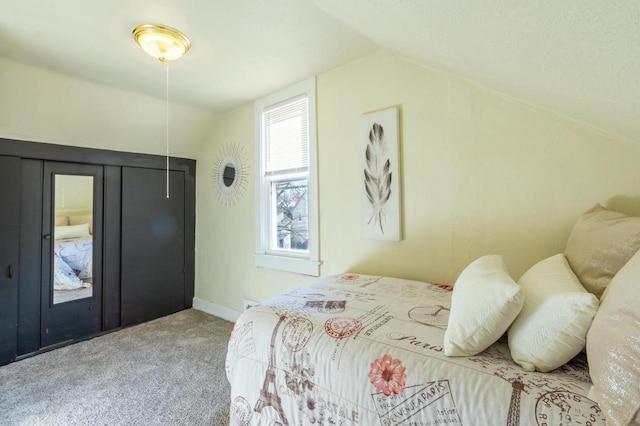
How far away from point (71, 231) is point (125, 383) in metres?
1.66

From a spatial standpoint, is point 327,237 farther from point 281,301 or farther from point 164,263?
point 164,263

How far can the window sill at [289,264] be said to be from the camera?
2607mm

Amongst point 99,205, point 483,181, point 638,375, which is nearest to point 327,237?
point 483,181

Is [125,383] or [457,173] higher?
[457,173]

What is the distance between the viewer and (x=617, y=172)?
1.42 m

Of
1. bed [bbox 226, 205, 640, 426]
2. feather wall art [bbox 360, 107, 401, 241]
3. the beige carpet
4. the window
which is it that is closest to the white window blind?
the window

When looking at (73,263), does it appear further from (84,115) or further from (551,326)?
(551,326)

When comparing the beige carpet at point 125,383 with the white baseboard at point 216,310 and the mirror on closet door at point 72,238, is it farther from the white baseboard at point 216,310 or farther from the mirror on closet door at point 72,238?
the mirror on closet door at point 72,238

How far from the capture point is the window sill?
8.55ft

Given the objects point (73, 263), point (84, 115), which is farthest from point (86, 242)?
point (84, 115)

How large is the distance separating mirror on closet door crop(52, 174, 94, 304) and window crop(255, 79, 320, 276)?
171 cm

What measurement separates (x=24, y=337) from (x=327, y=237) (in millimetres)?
2816

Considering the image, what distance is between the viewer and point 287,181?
114 inches

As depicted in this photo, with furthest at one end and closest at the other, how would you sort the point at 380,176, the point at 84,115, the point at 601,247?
1. the point at 84,115
2. the point at 380,176
3. the point at 601,247
